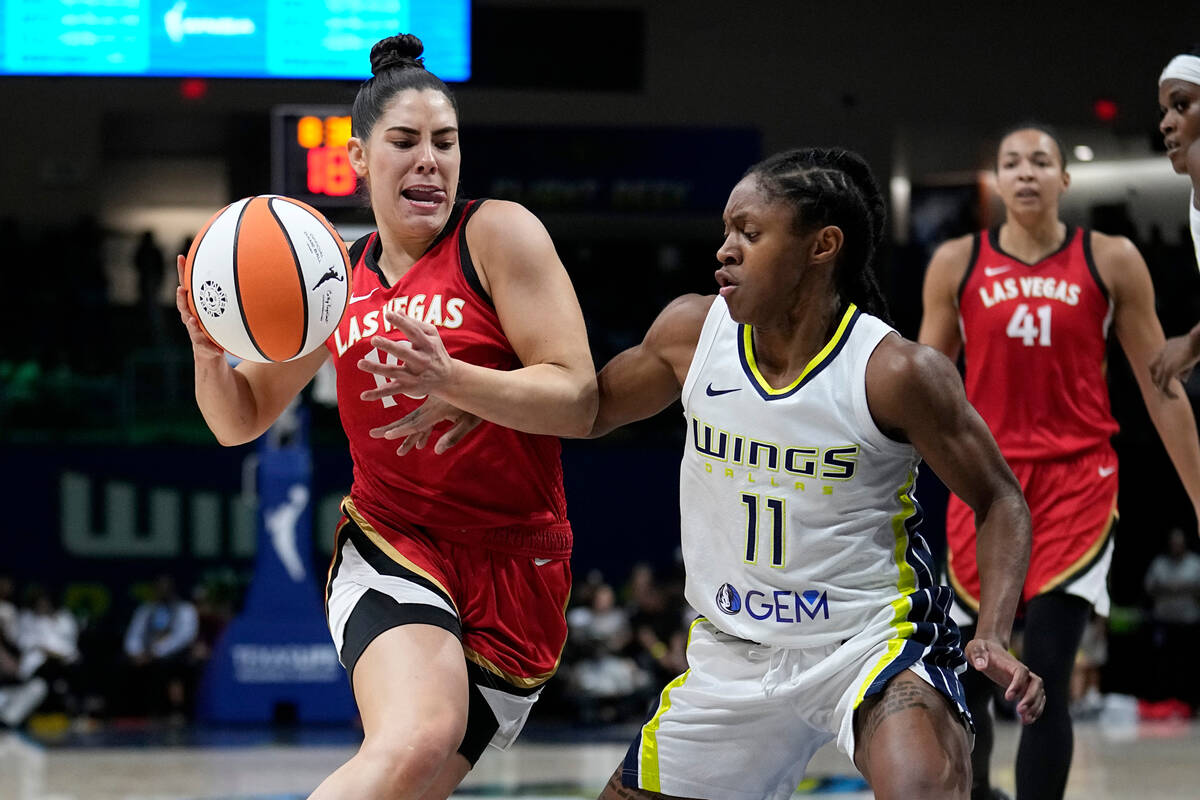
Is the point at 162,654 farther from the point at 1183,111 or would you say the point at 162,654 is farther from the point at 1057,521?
the point at 1183,111

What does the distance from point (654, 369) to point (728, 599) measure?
1.57 ft

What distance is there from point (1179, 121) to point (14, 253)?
12.3 metres

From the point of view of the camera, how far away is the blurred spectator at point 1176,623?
10.7 metres

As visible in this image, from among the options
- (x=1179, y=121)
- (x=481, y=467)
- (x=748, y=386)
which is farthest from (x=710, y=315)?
(x=1179, y=121)

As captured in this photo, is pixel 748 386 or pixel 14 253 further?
pixel 14 253

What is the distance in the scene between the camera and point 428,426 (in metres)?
2.82

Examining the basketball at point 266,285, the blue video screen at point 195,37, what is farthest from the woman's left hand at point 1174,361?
the blue video screen at point 195,37

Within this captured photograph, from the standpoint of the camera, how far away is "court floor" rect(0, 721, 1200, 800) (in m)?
6.29

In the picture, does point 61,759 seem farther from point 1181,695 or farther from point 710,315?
point 1181,695

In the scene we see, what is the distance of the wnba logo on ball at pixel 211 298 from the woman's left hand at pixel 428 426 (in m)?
0.38

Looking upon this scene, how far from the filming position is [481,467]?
2969 mm

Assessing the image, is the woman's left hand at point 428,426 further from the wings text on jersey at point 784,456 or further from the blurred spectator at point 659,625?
the blurred spectator at point 659,625

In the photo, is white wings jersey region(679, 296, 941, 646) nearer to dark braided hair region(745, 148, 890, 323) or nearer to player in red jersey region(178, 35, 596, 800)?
dark braided hair region(745, 148, 890, 323)

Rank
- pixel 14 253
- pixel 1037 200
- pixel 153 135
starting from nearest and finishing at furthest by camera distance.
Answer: pixel 1037 200
pixel 14 253
pixel 153 135
